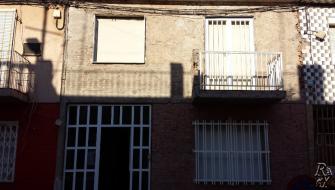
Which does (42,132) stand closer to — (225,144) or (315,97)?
(225,144)

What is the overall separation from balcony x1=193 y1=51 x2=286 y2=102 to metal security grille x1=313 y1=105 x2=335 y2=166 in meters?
1.68

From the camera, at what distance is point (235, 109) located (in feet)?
38.3

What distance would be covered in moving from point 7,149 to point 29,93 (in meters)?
1.60

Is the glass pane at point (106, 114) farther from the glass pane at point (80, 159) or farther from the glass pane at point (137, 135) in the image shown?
the glass pane at point (80, 159)

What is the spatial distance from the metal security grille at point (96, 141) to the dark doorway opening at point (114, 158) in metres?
0.11

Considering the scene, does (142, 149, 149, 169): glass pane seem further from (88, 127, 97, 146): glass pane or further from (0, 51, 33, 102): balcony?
(0, 51, 33, 102): balcony

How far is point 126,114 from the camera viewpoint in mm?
11633

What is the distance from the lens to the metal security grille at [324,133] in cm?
1164

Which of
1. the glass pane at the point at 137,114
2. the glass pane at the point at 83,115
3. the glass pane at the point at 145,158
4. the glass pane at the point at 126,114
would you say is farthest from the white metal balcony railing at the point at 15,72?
the glass pane at the point at 145,158

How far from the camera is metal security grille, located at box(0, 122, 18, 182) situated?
11.3 meters

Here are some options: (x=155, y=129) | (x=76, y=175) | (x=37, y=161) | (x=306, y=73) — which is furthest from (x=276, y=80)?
(x=37, y=161)

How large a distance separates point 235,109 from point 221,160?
1.44 m

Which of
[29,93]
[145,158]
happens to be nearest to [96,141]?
[145,158]

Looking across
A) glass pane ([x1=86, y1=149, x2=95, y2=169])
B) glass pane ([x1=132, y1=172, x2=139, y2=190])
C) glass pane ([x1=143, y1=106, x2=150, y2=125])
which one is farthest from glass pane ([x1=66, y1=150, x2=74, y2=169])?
glass pane ([x1=143, y1=106, x2=150, y2=125])
